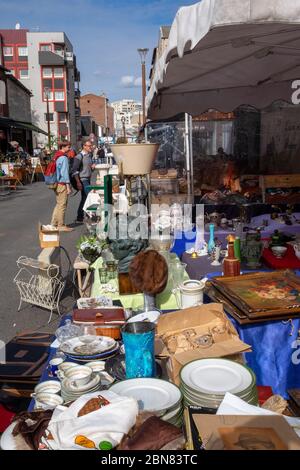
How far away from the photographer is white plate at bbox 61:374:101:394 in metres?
1.74

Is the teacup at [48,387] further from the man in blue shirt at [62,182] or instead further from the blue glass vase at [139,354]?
the man in blue shirt at [62,182]

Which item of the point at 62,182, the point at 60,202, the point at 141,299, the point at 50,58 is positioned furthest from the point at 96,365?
the point at 50,58

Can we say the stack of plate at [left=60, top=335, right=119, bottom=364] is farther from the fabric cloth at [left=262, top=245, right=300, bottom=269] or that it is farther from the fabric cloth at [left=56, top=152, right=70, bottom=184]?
the fabric cloth at [left=56, top=152, right=70, bottom=184]

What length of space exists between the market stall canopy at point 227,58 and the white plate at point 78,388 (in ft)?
5.94

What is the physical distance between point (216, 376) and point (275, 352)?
1067 mm

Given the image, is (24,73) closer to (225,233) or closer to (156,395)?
(225,233)

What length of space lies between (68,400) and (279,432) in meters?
0.90

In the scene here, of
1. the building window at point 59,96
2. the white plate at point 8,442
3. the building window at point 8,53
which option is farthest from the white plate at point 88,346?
the building window at point 8,53

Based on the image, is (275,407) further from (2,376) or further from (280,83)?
(280,83)

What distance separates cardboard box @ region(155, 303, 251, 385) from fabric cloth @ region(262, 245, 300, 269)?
1687 millimetres

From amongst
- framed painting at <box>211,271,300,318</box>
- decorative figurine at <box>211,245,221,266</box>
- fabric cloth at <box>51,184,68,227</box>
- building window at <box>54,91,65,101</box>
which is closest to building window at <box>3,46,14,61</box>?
building window at <box>54,91,65,101</box>

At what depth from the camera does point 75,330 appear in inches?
97.3

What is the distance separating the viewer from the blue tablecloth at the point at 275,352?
2586 mm
